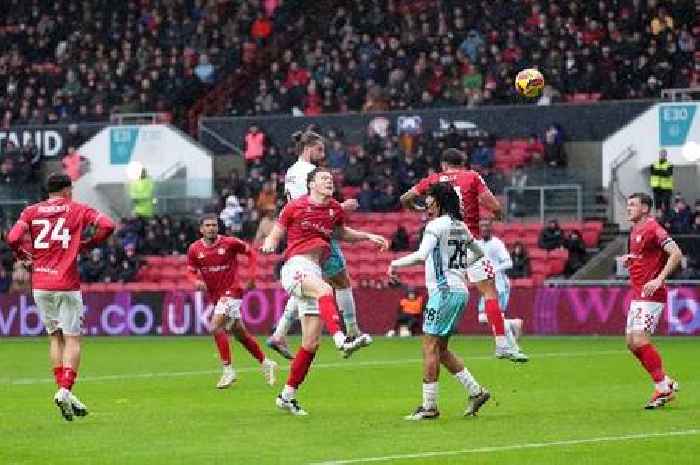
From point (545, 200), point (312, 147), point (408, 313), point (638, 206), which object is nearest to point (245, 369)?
Answer: point (312, 147)

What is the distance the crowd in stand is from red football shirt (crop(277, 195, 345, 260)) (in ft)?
78.6

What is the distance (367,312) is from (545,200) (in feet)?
16.1

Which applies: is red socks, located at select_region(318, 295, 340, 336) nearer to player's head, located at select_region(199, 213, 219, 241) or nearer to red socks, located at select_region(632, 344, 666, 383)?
red socks, located at select_region(632, 344, 666, 383)

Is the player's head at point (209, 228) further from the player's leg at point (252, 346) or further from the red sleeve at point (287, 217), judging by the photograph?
the red sleeve at point (287, 217)

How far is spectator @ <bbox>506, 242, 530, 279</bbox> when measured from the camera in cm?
3725

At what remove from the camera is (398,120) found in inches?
1662

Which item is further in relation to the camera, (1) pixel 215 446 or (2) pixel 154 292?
(2) pixel 154 292

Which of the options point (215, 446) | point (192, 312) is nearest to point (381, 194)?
point (192, 312)

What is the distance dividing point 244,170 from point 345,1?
6341 millimetres

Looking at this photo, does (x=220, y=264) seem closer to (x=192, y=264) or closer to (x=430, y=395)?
(x=192, y=264)

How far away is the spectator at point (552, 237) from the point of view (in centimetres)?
3794

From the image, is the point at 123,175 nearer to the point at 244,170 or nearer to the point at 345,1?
the point at 244,170

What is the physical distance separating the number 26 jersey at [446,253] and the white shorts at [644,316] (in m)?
2.15

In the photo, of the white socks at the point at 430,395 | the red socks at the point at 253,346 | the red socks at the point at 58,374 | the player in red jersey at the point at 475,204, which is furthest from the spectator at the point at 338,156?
the white socks at the point at 430,395
